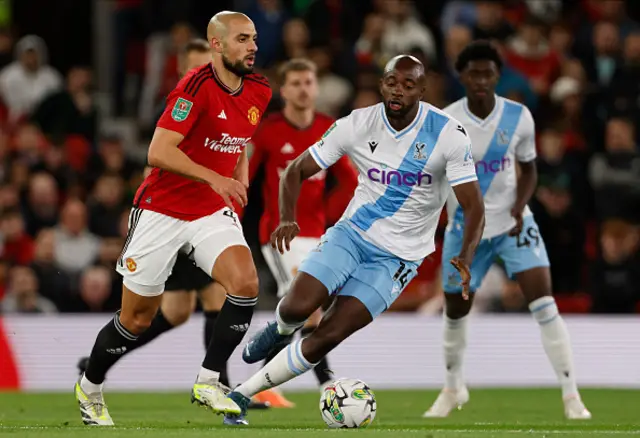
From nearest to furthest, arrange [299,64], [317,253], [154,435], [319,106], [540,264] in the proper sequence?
[154,435], [317,253], [540,264], [299,64], [319,106]

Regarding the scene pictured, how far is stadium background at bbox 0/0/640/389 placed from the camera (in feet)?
44.3

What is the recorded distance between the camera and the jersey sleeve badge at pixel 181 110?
8.28m

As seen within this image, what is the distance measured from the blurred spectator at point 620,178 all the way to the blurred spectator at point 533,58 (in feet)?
5.55

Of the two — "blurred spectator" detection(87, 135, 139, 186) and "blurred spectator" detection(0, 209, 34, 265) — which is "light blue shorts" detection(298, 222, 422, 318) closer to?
"blurred spectator" detection(0, 209, 34, 265)

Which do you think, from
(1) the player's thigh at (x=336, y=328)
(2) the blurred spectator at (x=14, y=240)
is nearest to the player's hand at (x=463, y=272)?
(1) the player's thigh at (x=336, y=328)

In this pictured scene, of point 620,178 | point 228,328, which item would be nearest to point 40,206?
point 620,178

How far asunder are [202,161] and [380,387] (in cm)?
559

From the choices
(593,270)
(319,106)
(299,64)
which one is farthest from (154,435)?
(319,106)

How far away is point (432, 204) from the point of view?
8648mm

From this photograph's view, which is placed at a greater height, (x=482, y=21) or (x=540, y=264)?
(x=482, y=21)

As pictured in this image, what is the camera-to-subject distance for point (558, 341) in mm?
9984

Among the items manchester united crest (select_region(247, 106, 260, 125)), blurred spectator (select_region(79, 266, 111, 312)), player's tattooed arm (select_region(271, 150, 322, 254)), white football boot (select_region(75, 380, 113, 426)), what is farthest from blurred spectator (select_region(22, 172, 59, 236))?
player's tattooed arm (select_region(271, 150, 322, 254))

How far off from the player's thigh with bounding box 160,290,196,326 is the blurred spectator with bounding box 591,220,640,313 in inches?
193

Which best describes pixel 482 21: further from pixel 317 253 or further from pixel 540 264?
pixel 317 253
